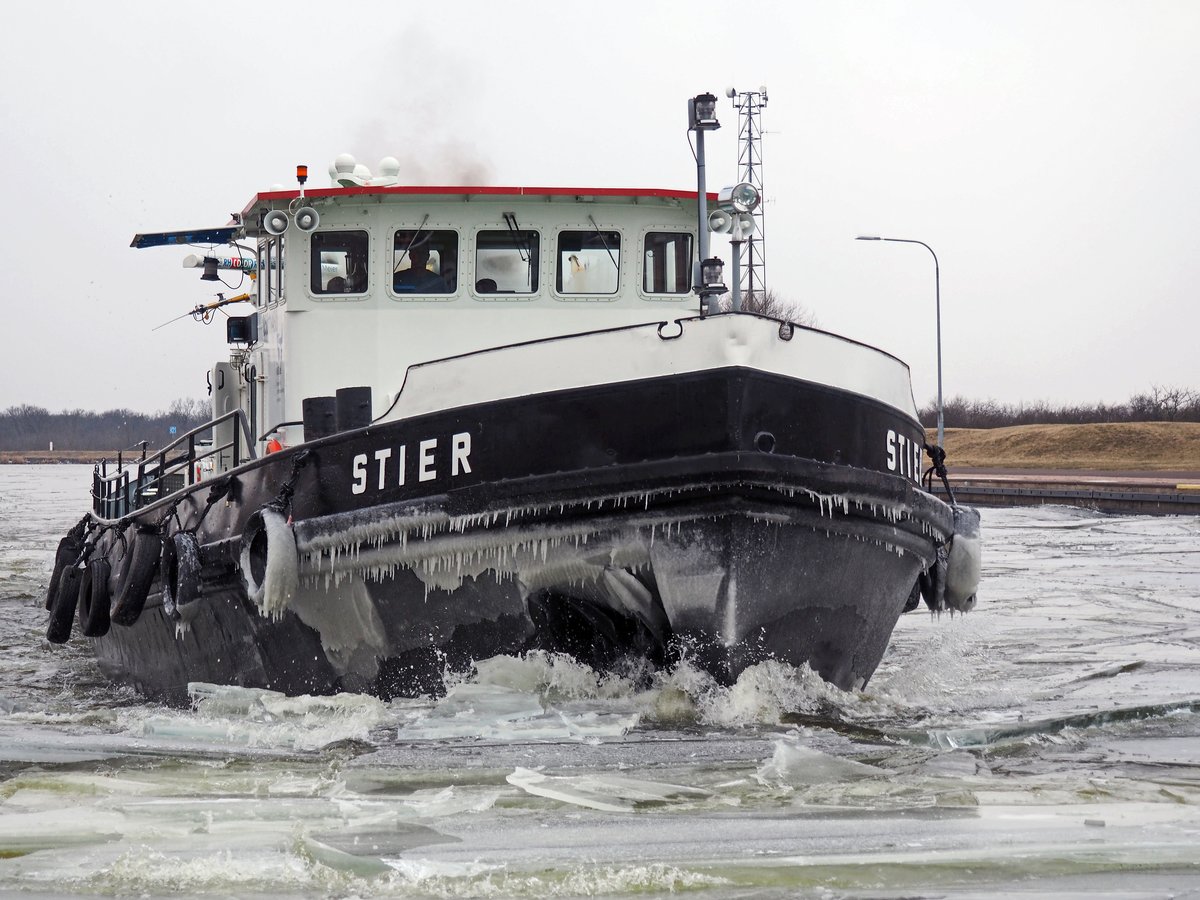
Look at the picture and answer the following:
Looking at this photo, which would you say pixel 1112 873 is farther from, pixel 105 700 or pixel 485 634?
pixel 105 700

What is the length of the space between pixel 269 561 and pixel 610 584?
1892mm

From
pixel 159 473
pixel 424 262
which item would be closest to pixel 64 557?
pixel 159 473

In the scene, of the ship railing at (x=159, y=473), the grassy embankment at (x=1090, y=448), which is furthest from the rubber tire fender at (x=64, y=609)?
the grassy embankment at (x=1090, y=448)

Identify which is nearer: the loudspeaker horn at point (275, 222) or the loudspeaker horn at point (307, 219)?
the loudspeaker horn at point (307, 219)

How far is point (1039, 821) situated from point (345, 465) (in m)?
3.92

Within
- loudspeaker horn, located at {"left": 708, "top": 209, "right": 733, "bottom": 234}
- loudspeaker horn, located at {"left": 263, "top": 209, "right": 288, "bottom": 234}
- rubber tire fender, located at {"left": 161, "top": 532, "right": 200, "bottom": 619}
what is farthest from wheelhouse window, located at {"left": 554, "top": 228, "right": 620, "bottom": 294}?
rubber tire fender, located at {"left": 161, "top": 532, "right": 200, "bottom": 619}

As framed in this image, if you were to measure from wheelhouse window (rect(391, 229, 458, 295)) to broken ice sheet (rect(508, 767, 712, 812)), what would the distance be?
3.91m

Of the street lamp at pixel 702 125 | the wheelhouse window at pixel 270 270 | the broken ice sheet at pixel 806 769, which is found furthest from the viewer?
the wheelhouse window at pixel 270 270

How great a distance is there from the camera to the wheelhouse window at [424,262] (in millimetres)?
9047

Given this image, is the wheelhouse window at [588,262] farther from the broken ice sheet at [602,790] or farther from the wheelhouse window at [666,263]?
the broken ice sheet at [602,790]

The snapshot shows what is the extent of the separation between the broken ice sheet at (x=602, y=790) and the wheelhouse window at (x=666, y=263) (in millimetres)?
4140

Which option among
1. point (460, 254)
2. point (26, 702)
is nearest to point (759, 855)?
point (460, 254)

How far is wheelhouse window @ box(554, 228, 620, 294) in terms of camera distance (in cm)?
920

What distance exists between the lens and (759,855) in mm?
4852
